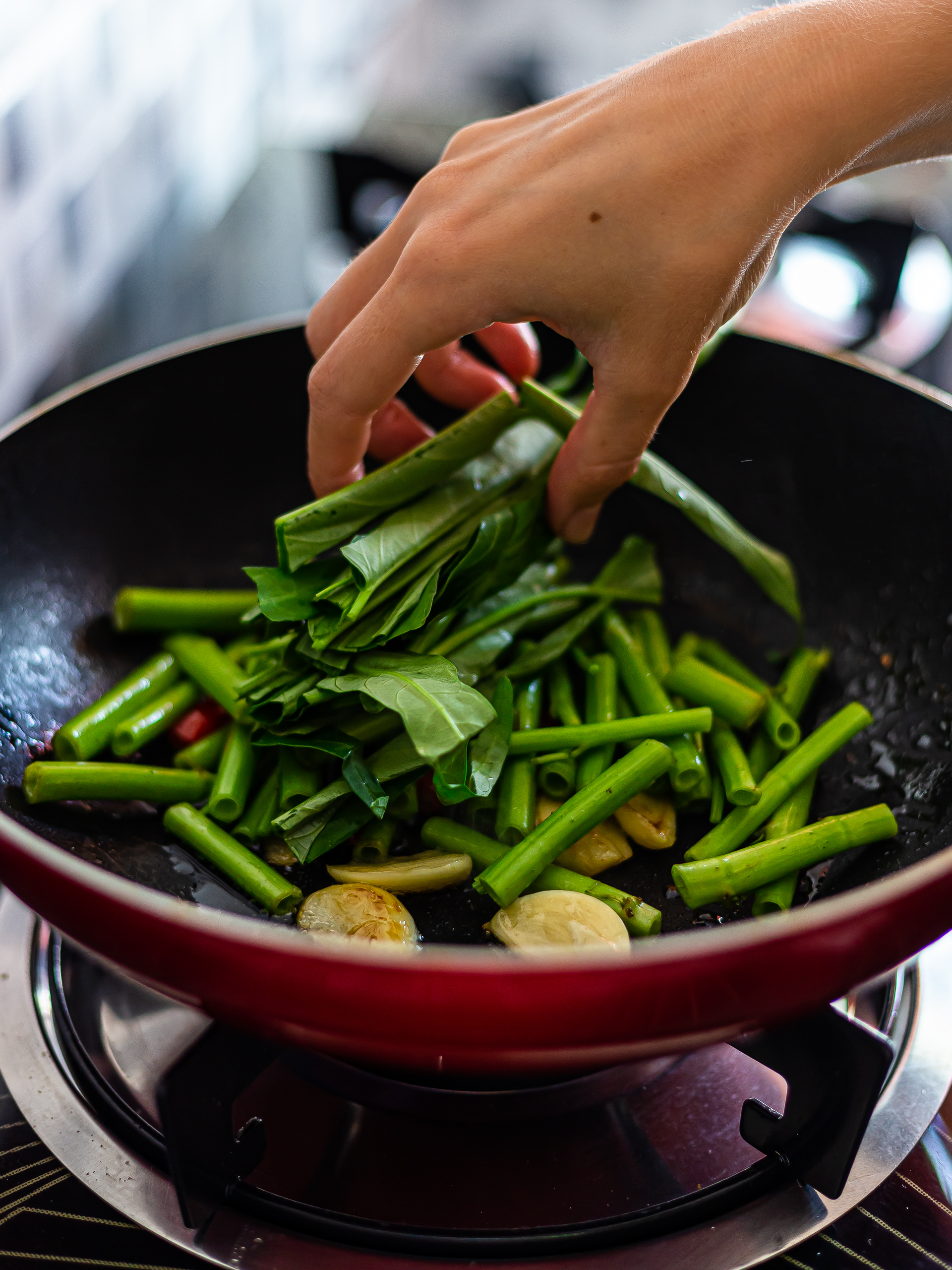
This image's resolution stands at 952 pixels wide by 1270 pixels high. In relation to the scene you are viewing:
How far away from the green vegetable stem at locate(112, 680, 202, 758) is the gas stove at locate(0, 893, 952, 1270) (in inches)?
8.8

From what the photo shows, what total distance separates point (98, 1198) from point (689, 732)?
0.59 metres

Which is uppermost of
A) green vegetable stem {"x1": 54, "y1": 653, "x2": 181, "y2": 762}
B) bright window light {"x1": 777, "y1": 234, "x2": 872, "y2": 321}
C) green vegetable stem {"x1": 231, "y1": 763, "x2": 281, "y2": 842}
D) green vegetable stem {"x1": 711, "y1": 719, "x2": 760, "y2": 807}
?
bright window light {"x1": 777, "y1": 234, "x2": 872, "y2": 321}

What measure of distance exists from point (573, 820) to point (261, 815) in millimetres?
279

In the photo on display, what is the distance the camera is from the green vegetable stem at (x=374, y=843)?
3.03 feet

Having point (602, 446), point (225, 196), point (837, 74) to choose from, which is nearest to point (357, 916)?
point (602, 446)

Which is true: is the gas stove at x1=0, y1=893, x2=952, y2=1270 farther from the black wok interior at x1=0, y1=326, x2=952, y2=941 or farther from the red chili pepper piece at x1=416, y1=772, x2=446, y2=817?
the red chili pepper piece at x1=416, y1=772, x2=446, y2=817

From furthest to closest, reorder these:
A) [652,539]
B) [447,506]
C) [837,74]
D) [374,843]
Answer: [652,539] < [447,506] < [374,843] < [837,74]

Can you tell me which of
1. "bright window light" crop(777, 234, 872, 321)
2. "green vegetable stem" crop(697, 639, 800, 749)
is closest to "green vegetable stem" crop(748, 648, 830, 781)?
"green vegetable stem" crop(697, 639, 800, 749)

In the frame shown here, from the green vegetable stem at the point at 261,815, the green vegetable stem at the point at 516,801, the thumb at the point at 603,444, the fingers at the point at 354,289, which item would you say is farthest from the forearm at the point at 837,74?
the green vegetable stem at the point at 261,815

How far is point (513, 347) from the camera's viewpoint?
3.76 feet

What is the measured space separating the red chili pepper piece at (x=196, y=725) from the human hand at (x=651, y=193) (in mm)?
→ 362

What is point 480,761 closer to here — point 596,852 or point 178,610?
point 596,852

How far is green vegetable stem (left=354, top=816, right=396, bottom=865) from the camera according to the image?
924 mm

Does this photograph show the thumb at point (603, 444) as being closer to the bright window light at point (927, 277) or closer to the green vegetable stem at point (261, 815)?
the green vegetable stem at point (261, 815)
